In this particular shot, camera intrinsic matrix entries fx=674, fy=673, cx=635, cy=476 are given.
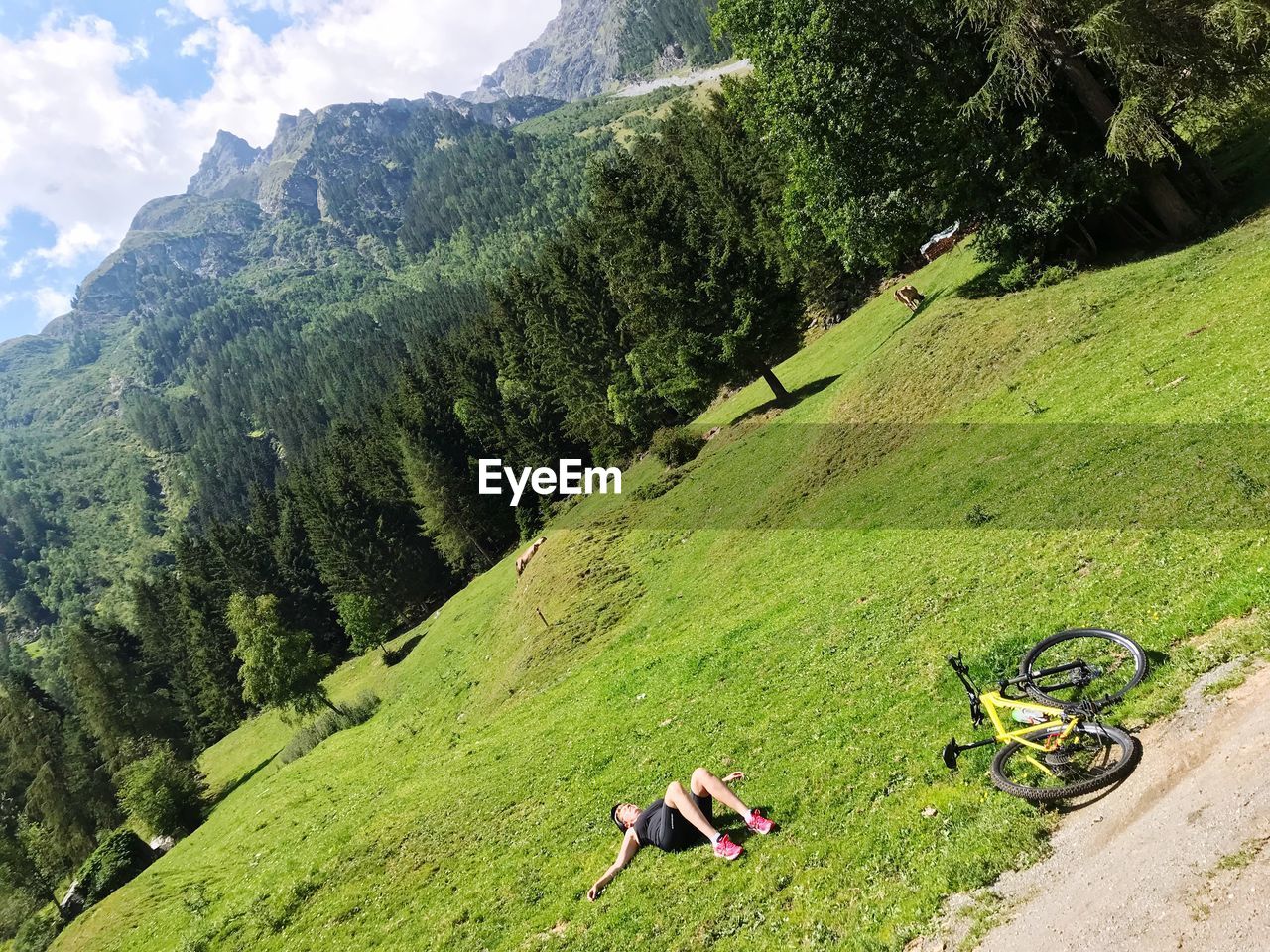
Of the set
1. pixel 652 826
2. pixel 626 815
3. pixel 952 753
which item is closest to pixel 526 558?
pixel 626 815

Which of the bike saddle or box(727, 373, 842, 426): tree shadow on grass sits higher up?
box(727, 373, 842, 426): tree shadow on grass

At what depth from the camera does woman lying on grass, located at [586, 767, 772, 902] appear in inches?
437

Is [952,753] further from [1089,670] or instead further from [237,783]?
[237,783]

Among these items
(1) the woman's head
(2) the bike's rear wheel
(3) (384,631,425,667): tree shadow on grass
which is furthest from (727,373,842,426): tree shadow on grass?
(3) (384,631,425,667): tree shadow on grass

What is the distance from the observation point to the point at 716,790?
11445 mm

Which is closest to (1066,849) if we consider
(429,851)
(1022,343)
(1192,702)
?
(1192,702)

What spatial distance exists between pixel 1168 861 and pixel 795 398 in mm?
39580

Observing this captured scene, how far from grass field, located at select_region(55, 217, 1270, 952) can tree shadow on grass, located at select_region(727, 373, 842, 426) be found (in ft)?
21.6

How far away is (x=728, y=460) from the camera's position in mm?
41094

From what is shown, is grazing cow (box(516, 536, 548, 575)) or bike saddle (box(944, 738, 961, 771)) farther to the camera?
grazing cow (box(516, 536, 548, 575))

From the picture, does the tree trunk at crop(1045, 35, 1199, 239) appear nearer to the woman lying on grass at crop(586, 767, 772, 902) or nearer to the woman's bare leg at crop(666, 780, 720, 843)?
the woman lying on grass at crop(586, 767, 772, 902)

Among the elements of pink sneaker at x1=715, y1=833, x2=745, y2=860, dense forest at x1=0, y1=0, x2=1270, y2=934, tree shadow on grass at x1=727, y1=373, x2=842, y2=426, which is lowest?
pink sneaker at x1=715, y1=833, x2=745, y2=860

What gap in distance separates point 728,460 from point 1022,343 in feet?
59.5

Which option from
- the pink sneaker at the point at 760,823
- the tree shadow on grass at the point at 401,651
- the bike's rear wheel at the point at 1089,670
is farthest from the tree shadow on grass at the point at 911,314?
the tree shadow on grass at the point at 401,651
